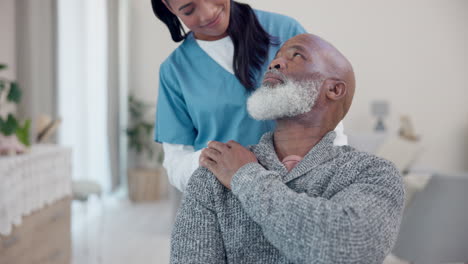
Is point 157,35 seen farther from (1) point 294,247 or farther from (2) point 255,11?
(1) point 294,247

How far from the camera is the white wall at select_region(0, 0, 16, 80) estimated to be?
3652 millimetres

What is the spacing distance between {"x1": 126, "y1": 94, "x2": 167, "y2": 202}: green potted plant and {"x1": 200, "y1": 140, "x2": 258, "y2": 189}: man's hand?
15.4 feet

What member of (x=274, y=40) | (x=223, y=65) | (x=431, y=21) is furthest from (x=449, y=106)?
(x=223, y=65)

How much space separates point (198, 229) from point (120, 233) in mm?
3517

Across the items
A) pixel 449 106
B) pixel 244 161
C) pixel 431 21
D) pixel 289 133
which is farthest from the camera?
pixel 449 106

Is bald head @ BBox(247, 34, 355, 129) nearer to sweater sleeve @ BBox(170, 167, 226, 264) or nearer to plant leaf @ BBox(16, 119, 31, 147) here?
sweater sleeve @ BBox(170, 167, 226, 264)

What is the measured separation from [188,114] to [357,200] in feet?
2.15

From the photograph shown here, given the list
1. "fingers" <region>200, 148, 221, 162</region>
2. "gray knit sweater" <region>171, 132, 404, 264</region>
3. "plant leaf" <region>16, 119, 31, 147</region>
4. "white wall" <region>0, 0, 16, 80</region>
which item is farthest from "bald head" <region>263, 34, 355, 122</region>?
"white wall" <region>0, 0, 16, 80</region>

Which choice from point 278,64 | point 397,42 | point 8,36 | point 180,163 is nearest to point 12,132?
point 8,36

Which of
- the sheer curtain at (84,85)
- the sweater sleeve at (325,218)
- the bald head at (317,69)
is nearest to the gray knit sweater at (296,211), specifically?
the sweater sleeve at (325,218)

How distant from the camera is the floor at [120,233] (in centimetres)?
370

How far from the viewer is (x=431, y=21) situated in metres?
1.25

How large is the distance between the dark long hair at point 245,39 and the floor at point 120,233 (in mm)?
2530

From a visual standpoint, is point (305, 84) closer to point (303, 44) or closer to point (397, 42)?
point (303, 44)
